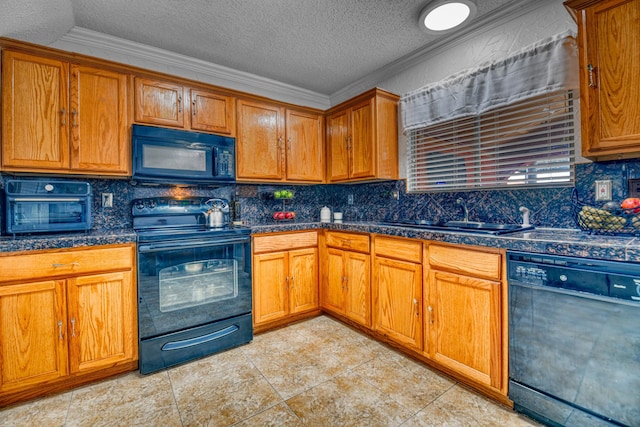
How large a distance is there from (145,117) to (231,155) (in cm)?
72

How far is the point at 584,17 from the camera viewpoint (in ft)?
5.07

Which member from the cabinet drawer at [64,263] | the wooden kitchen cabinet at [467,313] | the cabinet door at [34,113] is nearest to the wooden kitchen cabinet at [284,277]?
the cabinet drawer at [64,263]

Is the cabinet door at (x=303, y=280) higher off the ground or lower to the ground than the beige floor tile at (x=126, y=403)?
higher

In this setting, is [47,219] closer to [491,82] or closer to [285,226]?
[285,226]

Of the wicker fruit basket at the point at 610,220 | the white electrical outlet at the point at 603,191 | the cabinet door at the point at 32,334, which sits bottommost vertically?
the cabinet door at the point at 32,334

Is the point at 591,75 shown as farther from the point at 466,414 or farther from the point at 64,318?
the point at 64,318

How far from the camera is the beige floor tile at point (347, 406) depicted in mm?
1607

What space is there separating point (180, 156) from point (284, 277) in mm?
1408

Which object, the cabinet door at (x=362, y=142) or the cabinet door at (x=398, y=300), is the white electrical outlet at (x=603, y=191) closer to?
the cabinet door at (x=398, y=300)

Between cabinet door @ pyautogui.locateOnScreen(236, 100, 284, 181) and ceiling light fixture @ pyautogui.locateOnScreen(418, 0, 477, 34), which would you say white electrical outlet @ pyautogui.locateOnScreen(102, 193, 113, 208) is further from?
ceiling light fixture @ pyautogui.locateOnScreen(418, 0, 477, 34)

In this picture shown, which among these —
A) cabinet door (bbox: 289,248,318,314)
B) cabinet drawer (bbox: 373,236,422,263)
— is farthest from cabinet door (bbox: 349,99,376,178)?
cabinet door (bbox: 289,248,318,314)

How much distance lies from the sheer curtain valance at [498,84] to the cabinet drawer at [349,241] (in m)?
1.12

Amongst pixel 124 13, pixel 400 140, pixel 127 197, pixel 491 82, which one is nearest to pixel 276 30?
pixel 124 13

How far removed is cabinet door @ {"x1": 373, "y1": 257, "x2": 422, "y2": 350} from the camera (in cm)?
213
